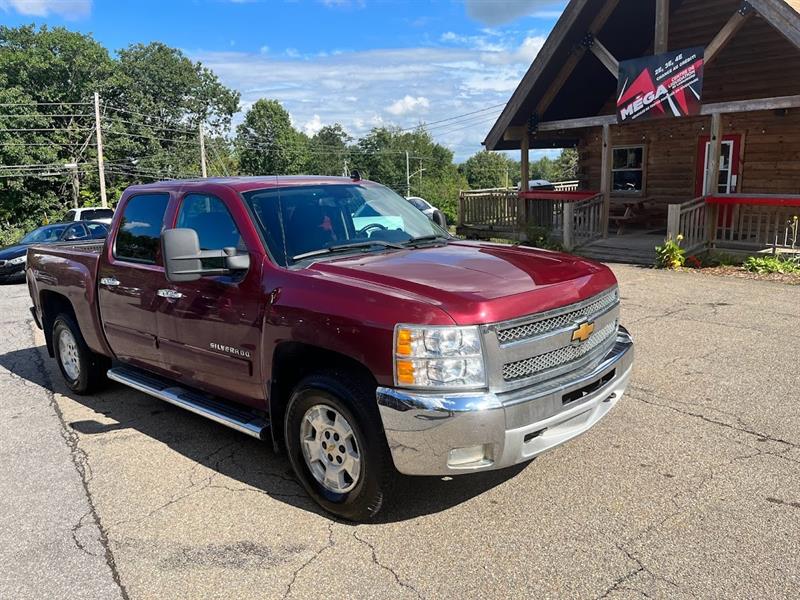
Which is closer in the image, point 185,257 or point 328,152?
point 185,257

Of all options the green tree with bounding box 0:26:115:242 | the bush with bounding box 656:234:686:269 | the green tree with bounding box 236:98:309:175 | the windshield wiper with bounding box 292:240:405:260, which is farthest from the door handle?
the green tree with bounding box 236:98:309:175

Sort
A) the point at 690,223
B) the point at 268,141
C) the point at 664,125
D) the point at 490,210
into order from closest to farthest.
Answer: the point at 690,223 < the point at 664,125 < the point at 490,210 < the point at 268,141

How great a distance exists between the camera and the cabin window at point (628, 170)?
17.4 meters

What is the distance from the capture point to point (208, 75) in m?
69.6

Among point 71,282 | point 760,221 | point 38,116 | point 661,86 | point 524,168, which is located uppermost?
point 38,116

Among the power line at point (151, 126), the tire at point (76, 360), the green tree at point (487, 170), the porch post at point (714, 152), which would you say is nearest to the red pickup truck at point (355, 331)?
the tire at point (76, 360)

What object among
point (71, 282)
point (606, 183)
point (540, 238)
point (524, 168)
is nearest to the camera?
point (71, 282)

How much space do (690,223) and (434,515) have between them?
37.1 feet

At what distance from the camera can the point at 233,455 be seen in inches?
181

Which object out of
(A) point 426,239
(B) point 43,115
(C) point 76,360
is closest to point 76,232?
(C) point 76,360

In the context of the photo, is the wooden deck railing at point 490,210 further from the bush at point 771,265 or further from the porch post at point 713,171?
the bush at point 771,265

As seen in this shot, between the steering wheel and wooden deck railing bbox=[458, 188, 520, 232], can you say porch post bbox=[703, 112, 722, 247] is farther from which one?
the steering wheel

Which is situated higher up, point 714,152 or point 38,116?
point 38,116

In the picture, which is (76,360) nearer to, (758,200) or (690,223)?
(690,223)
